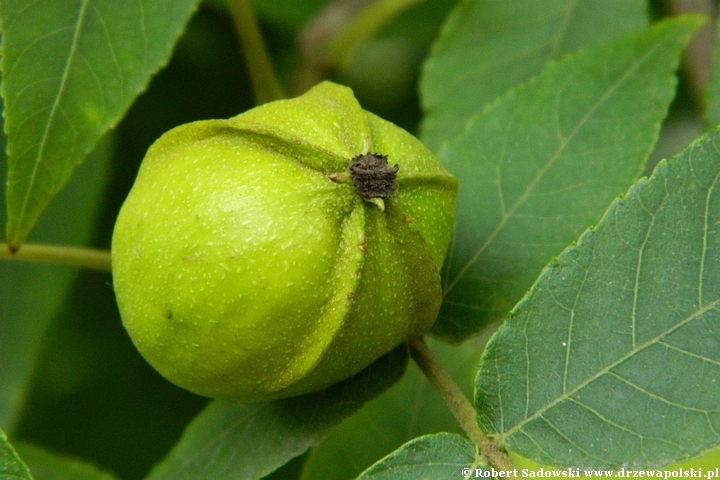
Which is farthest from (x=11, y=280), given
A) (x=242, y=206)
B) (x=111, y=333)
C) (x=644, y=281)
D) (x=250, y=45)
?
(x=644, y=281)

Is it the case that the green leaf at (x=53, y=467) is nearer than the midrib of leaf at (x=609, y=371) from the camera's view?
No

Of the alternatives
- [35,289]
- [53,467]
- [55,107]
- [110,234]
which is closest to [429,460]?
[55,107]

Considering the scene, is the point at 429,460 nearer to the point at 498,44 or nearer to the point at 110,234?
the point at 498,44

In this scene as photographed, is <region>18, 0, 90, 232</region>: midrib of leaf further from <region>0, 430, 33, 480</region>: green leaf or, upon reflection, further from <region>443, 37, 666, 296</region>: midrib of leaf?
<region>443, 37, 666, 296</region>: midrib of leaf

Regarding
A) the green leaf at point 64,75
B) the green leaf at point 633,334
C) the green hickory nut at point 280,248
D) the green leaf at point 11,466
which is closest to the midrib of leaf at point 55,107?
the green leaf at point 64,75

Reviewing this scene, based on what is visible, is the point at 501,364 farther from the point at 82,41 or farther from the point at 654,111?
the point at 82,41

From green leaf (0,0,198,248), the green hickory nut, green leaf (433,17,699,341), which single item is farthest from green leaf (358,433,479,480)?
green leaf (0,0,198,248)

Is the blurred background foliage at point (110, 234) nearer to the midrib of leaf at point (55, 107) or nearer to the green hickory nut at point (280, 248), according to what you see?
the midrib of leaf at point (55, 107)
